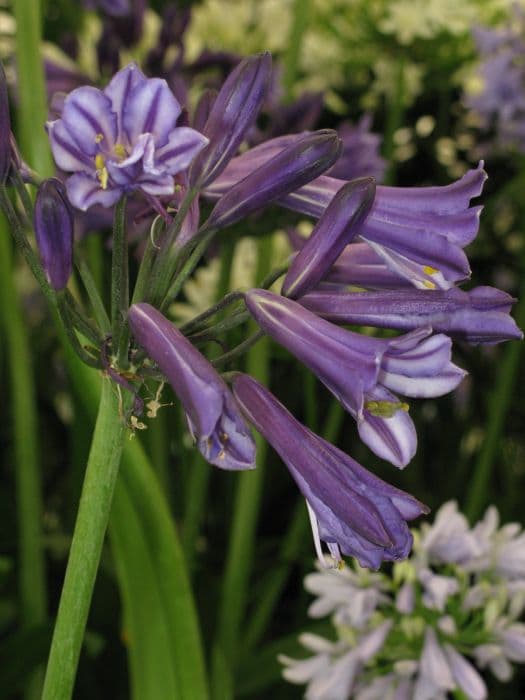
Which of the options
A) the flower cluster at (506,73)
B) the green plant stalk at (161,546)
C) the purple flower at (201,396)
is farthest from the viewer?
the flower cluster at (506,73)

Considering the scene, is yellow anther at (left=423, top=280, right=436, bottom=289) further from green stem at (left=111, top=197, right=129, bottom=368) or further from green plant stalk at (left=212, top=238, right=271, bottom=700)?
green plant stalk at (left=212, top=238, right=271, bottom=700)

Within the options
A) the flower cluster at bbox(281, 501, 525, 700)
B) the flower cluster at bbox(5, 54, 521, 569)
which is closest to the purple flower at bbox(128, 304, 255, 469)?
the flower cluster at bbox(5, 54, 521, 569)

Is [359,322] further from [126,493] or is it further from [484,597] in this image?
[484,597]

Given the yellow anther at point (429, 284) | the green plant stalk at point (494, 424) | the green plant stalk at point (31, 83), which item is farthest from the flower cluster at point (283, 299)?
the green plant stalk at point (494, 424)

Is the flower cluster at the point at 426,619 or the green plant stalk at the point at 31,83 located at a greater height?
the green plant stalk at the point at 31,83

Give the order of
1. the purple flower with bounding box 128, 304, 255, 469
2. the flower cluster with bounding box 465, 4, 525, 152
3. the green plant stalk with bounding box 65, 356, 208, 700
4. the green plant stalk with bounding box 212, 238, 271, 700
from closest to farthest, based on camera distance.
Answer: the purple flower with bounding box 128, 304, 255, 469 < the green plant stalk with bounding box 65, 356, 208, 700 < the green plant stalk with bounding box 212, 238, 271, 700 < the flower cluster with bounding box 465, 4, 525, 152

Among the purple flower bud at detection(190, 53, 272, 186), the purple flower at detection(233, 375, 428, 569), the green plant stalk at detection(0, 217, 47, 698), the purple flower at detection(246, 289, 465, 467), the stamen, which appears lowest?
the green plant stalk at detection(0, 217, 47, 698)

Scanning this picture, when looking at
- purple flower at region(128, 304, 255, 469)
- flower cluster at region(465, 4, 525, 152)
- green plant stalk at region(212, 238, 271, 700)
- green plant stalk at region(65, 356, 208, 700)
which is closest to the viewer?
purple flower at region(128, 304, 255, 469)

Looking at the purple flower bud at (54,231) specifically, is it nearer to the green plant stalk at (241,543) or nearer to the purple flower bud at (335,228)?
the purple flower bud at (335,228)

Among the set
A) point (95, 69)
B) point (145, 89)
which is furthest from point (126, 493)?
point (95, 69)
